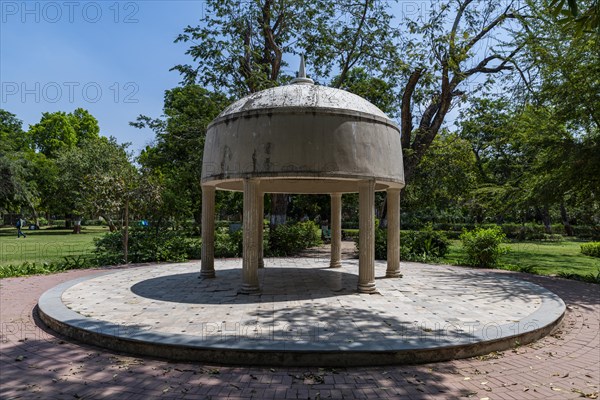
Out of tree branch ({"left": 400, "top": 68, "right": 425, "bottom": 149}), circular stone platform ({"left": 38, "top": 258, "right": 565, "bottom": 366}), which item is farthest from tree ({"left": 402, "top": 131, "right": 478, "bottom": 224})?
circular stone platform ({"left": 38, "top": 258, "right": 565, "bottom": 366})

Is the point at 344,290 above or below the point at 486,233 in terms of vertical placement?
below

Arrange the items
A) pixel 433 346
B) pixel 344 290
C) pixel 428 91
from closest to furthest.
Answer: pixel 433 346
pixel 344 290
pixel 428 91

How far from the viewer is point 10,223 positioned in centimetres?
6141

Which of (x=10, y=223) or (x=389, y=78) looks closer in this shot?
(x=389, y=78)

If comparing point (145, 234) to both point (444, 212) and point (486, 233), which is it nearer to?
point (486, 233)

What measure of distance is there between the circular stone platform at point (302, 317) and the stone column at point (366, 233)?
37 cm

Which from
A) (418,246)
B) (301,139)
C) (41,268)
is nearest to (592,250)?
(418,246)

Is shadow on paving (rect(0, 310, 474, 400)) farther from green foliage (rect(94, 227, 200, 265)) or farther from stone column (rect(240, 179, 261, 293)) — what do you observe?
green foliage (rect(94, 227, 200, 265))

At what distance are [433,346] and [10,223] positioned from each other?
72700 mm

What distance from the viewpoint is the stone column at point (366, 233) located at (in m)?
8.94

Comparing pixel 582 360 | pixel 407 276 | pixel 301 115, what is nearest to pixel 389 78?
pixel 407 276

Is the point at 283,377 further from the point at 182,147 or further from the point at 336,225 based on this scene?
the point at 182,147

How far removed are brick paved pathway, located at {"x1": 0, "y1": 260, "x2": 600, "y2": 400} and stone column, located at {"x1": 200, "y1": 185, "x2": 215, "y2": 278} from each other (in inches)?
191

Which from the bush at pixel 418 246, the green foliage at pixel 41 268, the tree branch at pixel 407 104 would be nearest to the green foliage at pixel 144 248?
the green foliage at pixel 41 268
